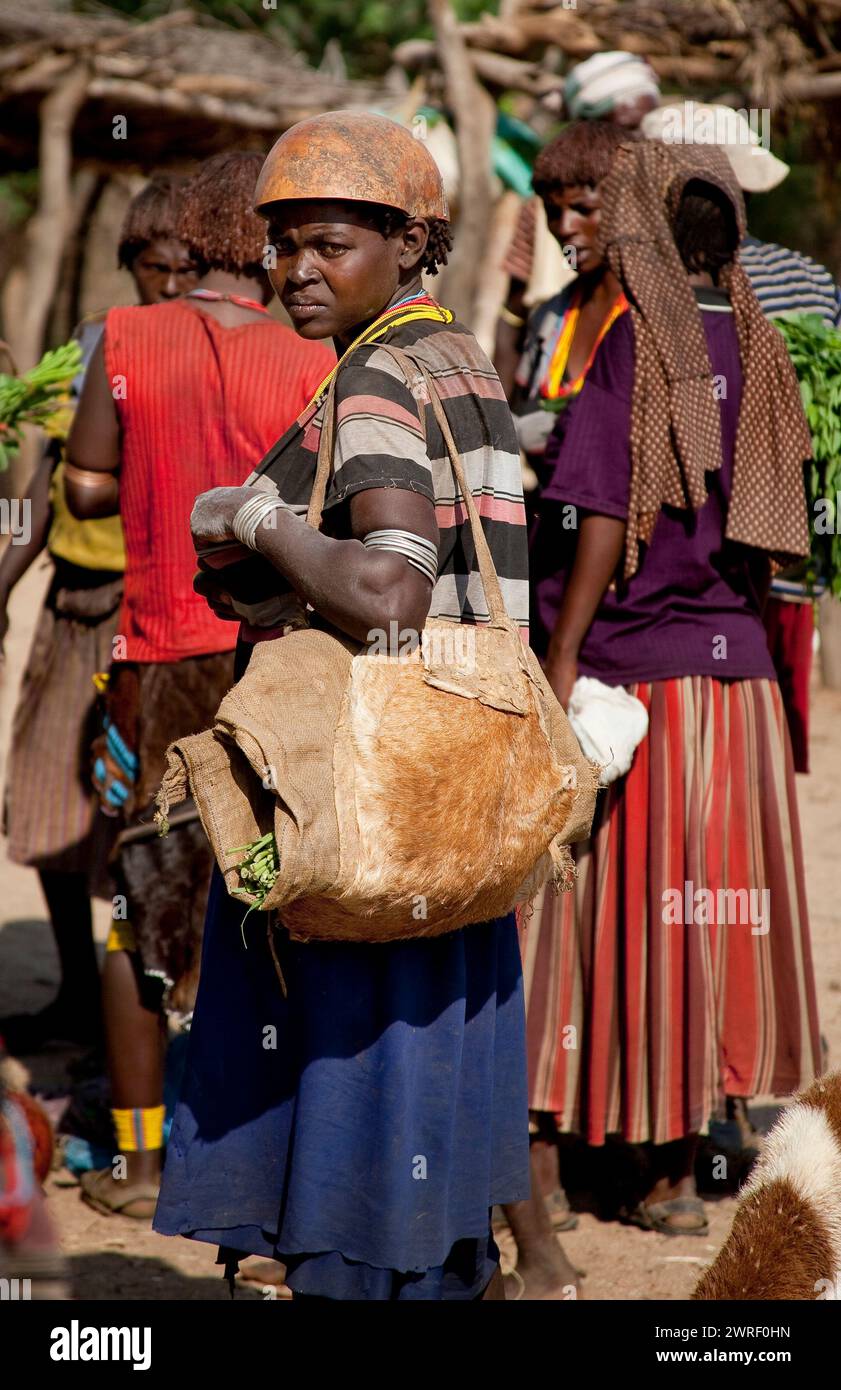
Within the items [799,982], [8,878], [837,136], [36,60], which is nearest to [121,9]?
[36,60]

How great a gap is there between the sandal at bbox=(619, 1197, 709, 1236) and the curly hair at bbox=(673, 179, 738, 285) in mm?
2219

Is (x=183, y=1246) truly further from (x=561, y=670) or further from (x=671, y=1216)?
(x=561, y=670)

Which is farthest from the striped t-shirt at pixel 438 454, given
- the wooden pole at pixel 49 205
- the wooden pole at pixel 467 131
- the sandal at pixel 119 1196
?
the wooden pole at pixel 49 205

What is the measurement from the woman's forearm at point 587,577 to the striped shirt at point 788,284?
106cm

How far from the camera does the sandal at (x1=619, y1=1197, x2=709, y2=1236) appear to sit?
144 inches

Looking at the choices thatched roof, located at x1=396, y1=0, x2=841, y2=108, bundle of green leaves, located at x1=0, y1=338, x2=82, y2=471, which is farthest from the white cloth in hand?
thatched roof, located at x1=396, y1=0, x2=841, y2=108

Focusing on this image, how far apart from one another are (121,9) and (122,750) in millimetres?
13907

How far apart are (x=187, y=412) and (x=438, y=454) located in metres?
1.34

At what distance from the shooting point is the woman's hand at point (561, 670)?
3.45m

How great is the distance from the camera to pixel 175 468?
3.37m

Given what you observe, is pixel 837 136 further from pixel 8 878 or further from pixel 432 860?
pixel 432 860

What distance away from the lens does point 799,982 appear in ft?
12.1

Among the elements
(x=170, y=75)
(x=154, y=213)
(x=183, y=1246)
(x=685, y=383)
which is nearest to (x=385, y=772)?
(x=685, y=383)

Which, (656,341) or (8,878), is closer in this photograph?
(656,341)
